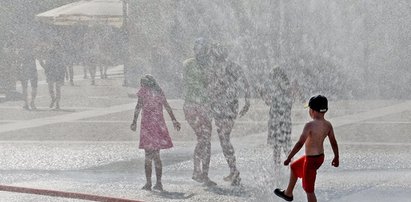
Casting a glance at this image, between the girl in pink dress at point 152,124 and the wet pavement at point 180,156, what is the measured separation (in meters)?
0.38

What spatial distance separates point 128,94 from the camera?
2956 cm

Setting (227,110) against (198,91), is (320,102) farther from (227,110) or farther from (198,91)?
(198,91)

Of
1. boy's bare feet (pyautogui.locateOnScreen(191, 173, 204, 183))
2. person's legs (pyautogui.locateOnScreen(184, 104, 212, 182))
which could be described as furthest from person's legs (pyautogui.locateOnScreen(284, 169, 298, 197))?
boy's bare feet (pyautogui.locateOnScreen(191, 173, 204, 183))

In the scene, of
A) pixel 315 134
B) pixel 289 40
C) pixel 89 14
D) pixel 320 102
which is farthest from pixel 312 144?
pixel 89 14

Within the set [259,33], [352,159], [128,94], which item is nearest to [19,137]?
[352,159]

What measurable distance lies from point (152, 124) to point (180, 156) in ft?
12.8

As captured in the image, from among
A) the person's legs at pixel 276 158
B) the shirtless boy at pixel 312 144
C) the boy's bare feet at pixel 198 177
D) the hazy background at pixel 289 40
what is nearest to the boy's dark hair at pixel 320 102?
the shirtless boy at pixel 312 144

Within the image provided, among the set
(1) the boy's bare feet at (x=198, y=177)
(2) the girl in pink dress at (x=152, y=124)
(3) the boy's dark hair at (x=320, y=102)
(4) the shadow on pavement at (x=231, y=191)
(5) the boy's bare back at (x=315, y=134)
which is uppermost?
(3) the boy's dark hair at (x=320, y=102)

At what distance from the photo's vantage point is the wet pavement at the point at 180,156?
39.0ft

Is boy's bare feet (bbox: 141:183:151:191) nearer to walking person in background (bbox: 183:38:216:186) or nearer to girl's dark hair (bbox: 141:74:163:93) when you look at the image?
walking person in background (bbox: 183:38:216:186)

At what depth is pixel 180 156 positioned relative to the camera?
1571cm

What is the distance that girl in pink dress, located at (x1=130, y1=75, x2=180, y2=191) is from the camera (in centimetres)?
1192

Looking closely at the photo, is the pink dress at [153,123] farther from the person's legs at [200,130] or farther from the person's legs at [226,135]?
the person's legs at [226,135]

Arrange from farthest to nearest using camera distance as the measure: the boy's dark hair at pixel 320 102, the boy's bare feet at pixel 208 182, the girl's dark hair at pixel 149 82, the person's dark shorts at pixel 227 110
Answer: the boy's bare feet at pixel 208 182 → the girl's dark hair at pixel 149 82 → the person's dark shorts at pixel 227 110 → the boy's dark hair at pixel 320 102
